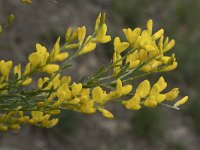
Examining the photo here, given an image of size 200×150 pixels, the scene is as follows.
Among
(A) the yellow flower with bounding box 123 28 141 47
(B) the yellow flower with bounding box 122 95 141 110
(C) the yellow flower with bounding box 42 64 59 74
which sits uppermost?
(A) the yellow flower with bounding box 123 28 141 47

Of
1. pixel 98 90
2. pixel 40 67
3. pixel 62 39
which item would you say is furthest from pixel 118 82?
pixel 62 39

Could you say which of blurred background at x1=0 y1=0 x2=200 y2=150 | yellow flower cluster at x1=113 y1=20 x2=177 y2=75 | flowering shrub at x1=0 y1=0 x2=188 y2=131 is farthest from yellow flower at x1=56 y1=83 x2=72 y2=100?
blurred background at x1=0 y1=0 x2=200 y2=150

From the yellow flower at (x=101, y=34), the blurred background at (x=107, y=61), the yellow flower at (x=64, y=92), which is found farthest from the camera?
the blurred background at (x=107, y=61)

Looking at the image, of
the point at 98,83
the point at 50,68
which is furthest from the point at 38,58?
the point at 98,83

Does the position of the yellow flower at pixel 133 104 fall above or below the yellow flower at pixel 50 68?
below

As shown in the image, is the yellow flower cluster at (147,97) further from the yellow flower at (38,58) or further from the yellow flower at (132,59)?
the yellow flower at (38,58)

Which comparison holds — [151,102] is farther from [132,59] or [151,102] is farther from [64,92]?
[64,92]

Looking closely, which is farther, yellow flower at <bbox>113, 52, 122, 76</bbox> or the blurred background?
the blurred background

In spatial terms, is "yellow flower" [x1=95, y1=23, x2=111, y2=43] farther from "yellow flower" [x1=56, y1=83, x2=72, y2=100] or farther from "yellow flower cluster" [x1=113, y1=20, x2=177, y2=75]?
"yellow flower" [x1=56, y1=83, x2=72, y2=100]

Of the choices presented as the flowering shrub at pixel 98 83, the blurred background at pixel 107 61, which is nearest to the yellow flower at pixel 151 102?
the flowering shrub at pixel 98 83
